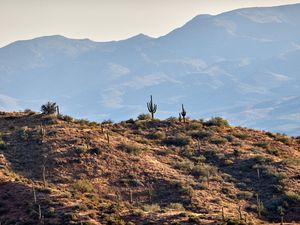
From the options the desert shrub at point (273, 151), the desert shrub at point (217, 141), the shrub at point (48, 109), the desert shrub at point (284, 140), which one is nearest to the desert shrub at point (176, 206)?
the desert shrub at point (217, 141)

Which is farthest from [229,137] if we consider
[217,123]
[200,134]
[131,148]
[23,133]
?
[23,133]

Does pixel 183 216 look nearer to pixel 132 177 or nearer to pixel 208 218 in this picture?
pixel 208 218

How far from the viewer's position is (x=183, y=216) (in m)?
40.5

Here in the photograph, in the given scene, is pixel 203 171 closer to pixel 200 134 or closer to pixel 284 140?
pixel 200 134

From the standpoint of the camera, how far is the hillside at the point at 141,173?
41406mm

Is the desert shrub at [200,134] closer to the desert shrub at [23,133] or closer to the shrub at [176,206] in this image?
the desert shrub at [23,133]

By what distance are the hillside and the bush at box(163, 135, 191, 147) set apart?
0.32ft

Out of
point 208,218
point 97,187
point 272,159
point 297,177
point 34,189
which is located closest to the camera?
point 208,218

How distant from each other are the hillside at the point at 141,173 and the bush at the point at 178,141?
99 millimetres

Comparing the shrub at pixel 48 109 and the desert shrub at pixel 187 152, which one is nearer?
the desert shrub at pixel 187 152

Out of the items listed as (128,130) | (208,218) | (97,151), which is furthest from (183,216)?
(128,130)

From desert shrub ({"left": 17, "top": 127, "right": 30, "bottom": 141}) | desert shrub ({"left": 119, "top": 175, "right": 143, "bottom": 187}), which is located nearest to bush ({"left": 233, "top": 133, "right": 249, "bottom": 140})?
desert shrub ({"left": 119, "top": 175, "right": 143, "bottom": 187})

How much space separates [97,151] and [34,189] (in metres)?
11.0

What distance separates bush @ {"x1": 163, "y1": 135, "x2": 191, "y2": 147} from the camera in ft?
200
